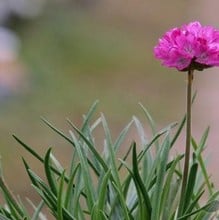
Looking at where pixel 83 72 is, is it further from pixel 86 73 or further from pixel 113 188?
pixel 113 188

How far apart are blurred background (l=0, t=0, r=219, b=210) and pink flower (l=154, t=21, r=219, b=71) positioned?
2192 mm

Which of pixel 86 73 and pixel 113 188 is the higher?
pixel 113 188

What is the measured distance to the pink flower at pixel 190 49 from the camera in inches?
24.2

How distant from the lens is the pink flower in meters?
0.61

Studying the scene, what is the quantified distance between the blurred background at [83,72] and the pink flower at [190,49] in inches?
86.3

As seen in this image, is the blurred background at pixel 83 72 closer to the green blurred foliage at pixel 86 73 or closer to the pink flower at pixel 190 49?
the green blurred foliage at pixel 86 73

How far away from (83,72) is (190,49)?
3.69 metres

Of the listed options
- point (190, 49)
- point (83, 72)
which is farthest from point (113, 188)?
point (83, 72)

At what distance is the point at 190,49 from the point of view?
617 mm

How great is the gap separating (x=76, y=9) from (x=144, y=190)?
4.72 m

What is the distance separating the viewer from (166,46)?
63 centimetres

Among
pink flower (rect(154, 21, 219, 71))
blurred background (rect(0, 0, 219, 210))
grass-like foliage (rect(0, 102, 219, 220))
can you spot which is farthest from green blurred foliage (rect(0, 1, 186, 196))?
pink flower (rect(154, 21, 219, 71))

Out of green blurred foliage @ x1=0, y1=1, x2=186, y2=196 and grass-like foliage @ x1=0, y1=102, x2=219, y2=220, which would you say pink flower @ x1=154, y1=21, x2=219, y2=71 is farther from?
green blurred foliage @ x1=0, y1=1, x2=186, y2=196

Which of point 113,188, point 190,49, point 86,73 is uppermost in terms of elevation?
point 190,49
